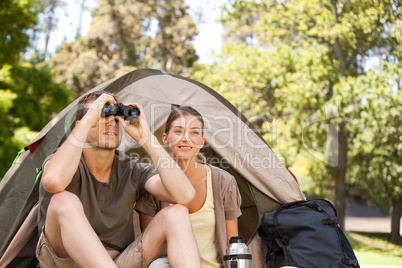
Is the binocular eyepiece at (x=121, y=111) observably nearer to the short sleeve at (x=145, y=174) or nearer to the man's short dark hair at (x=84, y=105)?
the man's short dark hair at (x=84, y=105)

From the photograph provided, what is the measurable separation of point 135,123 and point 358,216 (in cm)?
2125

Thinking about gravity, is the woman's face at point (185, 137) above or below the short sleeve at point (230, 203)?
above

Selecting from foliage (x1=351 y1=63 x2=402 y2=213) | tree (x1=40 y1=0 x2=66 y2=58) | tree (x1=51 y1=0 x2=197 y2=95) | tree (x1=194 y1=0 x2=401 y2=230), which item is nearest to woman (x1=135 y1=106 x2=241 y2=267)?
foliage (x1=351 y1=63 x2=402 y2=213)

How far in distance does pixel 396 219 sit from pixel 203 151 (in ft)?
34.7

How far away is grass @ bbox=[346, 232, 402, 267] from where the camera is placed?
9.08 metres

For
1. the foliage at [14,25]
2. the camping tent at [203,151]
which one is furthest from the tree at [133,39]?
the camping tent at [203,151]

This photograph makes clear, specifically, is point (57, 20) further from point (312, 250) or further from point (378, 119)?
point (312, 250)

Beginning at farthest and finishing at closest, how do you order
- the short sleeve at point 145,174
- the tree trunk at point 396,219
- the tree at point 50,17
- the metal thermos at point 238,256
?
1. the tree at point 50,17
2. the tree trunk at point 396,219
3. the short sleeve at point 145,174
4. the metal thermos at point 238,256

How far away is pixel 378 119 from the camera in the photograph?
8961 millimetres

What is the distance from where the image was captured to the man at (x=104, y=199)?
1.93 metres

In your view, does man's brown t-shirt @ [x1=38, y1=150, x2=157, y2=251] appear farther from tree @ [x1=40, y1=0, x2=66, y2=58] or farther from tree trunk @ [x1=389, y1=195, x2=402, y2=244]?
tree @ [x1=40, y1=0, x2=66, y2=58]

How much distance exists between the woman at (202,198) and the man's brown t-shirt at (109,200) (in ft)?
0.58

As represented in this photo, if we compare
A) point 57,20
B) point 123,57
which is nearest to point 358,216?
point 123,57

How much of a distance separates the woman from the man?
0.20 metres
